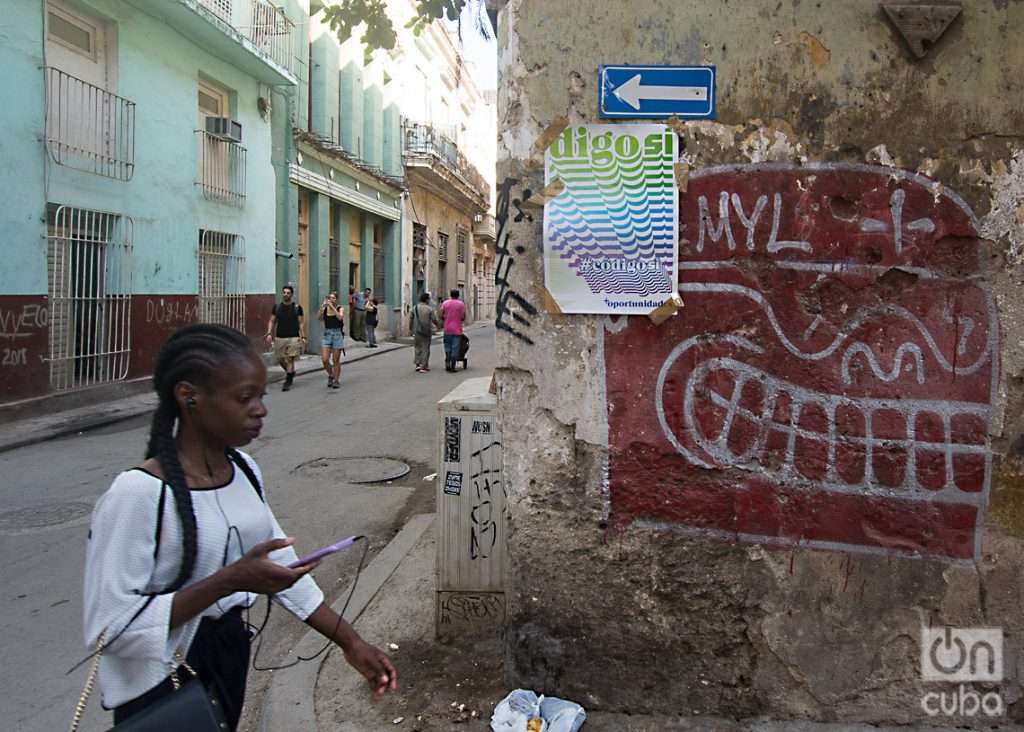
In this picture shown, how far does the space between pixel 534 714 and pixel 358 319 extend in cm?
2017

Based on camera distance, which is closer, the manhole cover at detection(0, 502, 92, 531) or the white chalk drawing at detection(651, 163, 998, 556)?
the white chalk drawing at detection(651, 163, 998, 556)

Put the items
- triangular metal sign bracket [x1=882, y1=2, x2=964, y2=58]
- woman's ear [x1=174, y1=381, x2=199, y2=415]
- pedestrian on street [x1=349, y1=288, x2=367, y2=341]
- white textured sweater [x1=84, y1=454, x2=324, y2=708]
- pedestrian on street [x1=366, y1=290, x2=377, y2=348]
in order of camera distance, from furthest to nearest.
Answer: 1. pedestrian on street [x1=349, y1=288, x2=367, y2=341]
2. pedestrian on street [x1=366, y1=290, x2=377, y2=348]
3. triangular metal sign bracket [x1=882, y1=2, x2=964, y2=58]
4. woman's ear [x1=174, y1=381, x2=199, y2=415]
5. white textured sweater [x1=84, y1=454, x2=324, y2=708]

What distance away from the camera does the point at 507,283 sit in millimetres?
3158

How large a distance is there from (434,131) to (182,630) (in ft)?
92.9

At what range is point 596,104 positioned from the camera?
307 centimetres

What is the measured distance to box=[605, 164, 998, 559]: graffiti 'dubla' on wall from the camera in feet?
9.80

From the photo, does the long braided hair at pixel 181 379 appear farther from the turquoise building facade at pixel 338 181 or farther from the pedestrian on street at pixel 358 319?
the pedestrian on street at pixel 358 319

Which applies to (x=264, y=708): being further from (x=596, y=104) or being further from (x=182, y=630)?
(x=596, y=104)

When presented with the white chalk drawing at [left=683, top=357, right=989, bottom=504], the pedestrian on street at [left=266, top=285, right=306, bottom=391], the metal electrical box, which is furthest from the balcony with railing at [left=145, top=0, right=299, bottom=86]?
the white chalk drawing at [left=683, top=357, right=989, bottom=504]

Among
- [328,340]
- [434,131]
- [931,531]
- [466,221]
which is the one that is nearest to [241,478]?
[931,531]

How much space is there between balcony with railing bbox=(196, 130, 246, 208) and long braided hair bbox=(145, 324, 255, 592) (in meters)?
13.7

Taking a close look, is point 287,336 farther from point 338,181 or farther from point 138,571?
point 138,571

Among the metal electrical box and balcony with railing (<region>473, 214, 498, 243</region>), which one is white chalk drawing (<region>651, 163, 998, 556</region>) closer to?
the metal electrical box

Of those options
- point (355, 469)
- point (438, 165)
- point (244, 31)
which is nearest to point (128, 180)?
point (244, 31)
